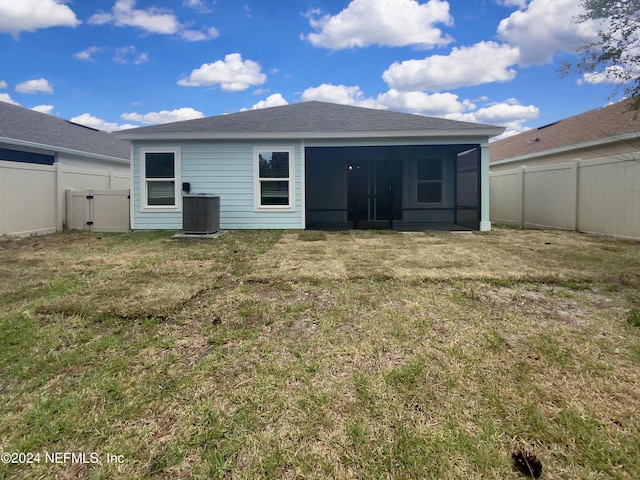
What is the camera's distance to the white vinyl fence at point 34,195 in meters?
8.71

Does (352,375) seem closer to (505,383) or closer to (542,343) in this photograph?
(505,383)

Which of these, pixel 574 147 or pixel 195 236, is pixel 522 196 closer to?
pixel 574 147

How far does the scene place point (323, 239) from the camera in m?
8.68

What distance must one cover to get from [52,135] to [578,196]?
1574 cm

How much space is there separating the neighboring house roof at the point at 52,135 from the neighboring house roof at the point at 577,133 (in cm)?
1494

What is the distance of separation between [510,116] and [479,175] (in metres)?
15.3

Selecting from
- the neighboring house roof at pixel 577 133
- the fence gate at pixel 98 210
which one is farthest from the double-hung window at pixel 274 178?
the neighboring house roof at pixel 577 133

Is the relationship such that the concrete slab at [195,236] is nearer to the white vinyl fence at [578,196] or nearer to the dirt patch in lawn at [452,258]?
the dirt patch in lawn at [452,258]

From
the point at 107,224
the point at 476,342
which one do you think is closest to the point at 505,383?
the point at 476,342

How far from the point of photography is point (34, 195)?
9.58 meters

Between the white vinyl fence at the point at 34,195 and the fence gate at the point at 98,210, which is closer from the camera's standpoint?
the white vinyl fence at the point at 34,195

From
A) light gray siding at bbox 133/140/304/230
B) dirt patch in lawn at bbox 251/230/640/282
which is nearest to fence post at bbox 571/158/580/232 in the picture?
dirt patch in lawn at bbox 251/230/640/282

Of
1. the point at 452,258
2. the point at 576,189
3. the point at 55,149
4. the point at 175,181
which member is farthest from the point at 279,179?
the point at 576,189

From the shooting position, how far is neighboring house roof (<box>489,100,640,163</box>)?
10555 mm
